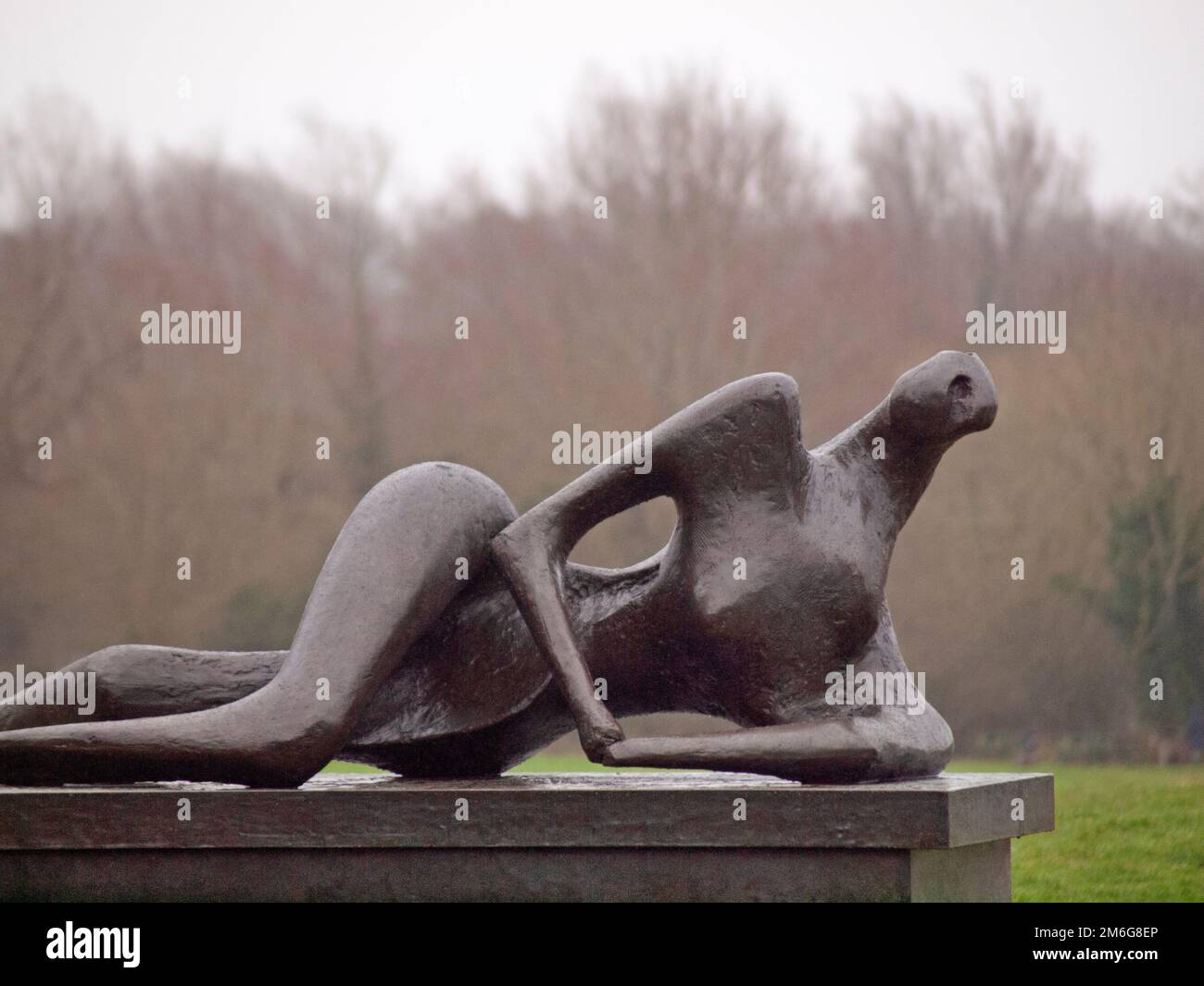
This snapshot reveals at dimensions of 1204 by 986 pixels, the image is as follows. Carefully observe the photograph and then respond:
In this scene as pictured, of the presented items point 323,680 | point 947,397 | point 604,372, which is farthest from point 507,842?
point 604,372

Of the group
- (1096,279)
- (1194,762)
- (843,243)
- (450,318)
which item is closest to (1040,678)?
(1194,762)

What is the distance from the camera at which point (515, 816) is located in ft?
16.8

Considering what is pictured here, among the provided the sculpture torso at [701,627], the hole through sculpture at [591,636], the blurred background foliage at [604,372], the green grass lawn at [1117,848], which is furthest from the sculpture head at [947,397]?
the blurred background foliage at [604,372]

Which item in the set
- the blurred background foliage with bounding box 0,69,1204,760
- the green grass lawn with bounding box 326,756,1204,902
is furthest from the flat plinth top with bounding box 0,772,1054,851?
the blurred background foliage with bounding box 0,69,1204,760

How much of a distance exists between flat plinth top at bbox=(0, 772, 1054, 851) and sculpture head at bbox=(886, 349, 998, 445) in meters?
1.18

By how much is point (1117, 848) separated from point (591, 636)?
4342mm

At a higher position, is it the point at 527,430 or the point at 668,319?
the point at 668,319

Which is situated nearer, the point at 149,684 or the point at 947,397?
the point at 947,397

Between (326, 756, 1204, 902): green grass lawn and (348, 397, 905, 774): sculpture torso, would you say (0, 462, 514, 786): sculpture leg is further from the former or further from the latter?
(326, 756, 1204, 902): green grass lawn

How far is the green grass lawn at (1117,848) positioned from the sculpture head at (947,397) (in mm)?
2961

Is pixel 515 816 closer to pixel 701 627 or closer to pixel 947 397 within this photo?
pixel 701 627

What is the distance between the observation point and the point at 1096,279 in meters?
17.3

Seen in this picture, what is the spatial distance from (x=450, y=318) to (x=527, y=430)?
1710 mm
